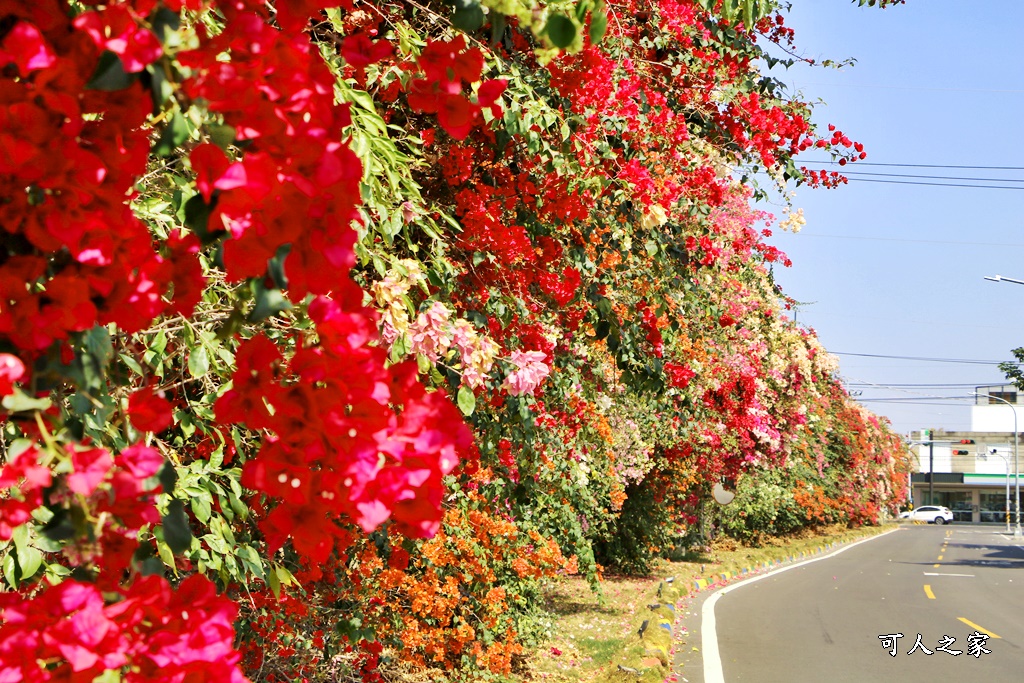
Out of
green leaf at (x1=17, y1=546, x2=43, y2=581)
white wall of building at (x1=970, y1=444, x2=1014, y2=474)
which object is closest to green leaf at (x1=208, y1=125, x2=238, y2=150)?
green leaf at (x1=17, y1=546, x2=43, y2=581)

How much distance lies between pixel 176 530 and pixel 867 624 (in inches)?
551

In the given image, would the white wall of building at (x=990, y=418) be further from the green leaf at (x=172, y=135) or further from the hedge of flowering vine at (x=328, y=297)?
the green leaf at (x=172, y=135)

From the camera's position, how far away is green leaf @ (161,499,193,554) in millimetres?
1478

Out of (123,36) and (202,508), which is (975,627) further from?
(123,36)

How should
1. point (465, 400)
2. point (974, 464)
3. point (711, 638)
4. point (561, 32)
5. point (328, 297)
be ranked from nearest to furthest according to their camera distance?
point (561, 32)
point (328, 297)
point (465, 400)
point (711, 638)
point (974, 464)

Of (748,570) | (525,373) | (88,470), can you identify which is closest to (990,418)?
(748,570)

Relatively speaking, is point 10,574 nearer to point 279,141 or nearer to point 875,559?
point 279,141

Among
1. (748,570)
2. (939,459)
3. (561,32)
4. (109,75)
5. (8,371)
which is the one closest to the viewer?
(109,75)

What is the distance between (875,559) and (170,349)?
29.0m

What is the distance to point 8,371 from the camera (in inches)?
54.6

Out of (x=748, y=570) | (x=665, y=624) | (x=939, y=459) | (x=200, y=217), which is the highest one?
(x=200, y=217)

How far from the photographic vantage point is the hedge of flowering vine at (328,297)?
136 centimetres

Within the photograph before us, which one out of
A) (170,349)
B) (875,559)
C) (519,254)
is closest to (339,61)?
(170,349)

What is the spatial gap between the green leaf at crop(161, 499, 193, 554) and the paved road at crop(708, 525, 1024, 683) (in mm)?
8899
